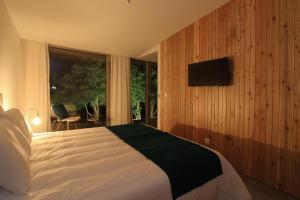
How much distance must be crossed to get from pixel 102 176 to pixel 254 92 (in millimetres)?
2089

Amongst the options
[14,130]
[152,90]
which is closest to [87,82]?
[152,90]

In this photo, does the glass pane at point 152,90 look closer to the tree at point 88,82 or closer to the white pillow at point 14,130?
the tree at point 88,82

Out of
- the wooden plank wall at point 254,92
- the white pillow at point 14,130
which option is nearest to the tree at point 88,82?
the wooden plank wall at point 254,92

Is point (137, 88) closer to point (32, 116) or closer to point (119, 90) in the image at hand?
point (119, 90)

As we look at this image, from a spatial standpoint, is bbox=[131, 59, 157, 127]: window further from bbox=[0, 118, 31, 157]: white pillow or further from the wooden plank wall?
bbox=[0, 118, 31, 157]: white pillow

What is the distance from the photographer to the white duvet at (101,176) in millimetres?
1009

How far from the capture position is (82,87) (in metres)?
4.99

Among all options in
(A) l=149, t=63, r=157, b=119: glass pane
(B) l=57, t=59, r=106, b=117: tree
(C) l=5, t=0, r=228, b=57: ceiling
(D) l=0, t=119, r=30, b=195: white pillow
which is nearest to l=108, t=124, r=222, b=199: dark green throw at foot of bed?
(D) l=0, t=119, r=30, b=195: white pillow

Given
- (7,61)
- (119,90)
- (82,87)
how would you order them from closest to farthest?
(7,61) → (119,90) → (82,87)

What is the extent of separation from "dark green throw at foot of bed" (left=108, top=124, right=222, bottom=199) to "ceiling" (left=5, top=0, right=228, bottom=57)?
77.4 inches

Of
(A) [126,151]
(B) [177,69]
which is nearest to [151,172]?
(A) [126,151]

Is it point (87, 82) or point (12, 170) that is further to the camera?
point (87, 82)

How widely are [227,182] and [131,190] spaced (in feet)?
3.34

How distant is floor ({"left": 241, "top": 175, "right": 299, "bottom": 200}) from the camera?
180 cm
